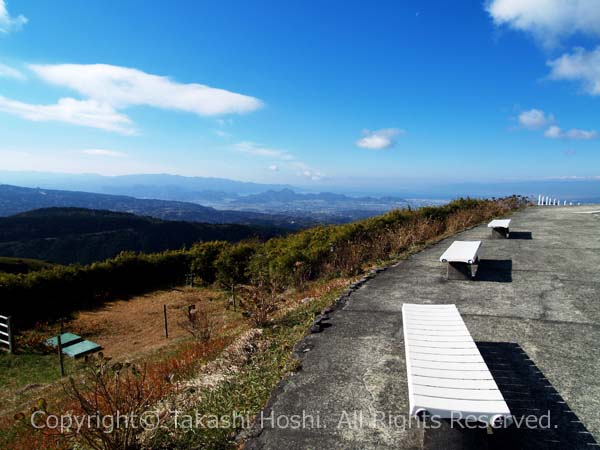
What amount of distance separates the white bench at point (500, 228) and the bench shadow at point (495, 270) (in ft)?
7.36

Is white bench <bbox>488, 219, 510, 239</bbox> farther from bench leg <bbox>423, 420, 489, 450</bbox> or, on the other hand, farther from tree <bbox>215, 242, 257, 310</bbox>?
tree <bbox>215, 242, 257, 310</bbox>

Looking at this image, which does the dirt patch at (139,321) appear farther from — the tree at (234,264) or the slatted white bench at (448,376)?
the slatted white bench at (448,376)

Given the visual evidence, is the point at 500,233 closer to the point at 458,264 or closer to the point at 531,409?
the point at 458,264

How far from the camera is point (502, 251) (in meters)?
8.32

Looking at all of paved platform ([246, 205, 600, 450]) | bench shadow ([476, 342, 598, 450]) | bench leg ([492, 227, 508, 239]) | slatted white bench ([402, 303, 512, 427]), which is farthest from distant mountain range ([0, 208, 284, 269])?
slatted white bench ([402, 303, 512, 427])

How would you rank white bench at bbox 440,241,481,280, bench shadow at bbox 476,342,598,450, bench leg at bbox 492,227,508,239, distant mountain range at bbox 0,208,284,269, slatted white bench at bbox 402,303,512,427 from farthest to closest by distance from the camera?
1. distant mountain range at bbox 0,208,284,269
2. bench leg at bbox 492,227,508,239
3. white bench at bbox 440,241,481,280
4. bench shadow at bbox 476,342,598,450
5. slatted white bench at bbox 402,303,512,427

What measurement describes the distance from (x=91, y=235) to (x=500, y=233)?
234 ft

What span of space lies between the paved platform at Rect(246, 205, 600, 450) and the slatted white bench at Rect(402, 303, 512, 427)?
224 millimetres

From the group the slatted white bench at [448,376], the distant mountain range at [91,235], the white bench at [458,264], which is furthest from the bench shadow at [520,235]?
the distant mountain range at [91,235]

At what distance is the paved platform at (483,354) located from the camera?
2.60 m

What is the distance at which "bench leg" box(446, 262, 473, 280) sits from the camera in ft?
20.7

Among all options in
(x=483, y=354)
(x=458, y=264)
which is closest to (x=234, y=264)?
(x=458, y=264)

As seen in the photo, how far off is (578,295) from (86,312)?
14.6 meters

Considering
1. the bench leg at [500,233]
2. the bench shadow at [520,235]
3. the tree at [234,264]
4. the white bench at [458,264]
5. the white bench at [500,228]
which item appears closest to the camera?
the white bench at [458,264]
